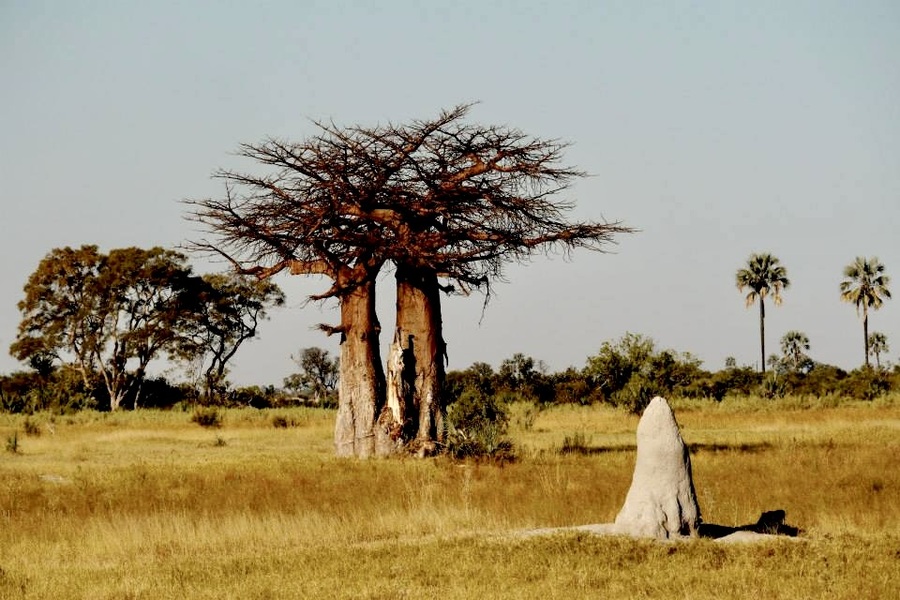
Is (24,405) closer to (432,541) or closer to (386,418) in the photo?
(386,418)

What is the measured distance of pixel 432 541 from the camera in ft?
46.4

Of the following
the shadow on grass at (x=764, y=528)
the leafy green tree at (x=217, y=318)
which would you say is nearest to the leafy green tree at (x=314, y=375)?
the leafy green tree at (x=217, y=318)

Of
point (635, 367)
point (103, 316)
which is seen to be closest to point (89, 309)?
point (103, 316)

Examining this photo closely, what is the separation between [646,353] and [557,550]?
33308 mm

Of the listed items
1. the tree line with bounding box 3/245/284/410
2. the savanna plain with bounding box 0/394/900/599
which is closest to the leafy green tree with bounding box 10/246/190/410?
the tree line with bounding box 3/245/284/410

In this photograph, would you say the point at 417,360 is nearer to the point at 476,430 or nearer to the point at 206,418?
the point at 476,430

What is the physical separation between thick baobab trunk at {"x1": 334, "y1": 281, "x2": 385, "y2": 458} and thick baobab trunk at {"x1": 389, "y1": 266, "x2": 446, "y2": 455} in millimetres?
570

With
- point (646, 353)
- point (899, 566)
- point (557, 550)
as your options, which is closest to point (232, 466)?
point (557, 550)

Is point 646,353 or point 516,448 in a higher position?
point 646,353

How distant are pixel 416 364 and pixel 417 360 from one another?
10 centimetres

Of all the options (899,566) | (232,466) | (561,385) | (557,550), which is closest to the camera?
(899,566)

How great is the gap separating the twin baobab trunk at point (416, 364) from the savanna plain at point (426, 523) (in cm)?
192

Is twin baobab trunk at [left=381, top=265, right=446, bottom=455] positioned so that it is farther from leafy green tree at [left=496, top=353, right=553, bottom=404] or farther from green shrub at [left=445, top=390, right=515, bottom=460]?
leafy green tree at [left=496, top=353, right=553, bottom=404]

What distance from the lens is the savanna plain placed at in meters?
11.9
